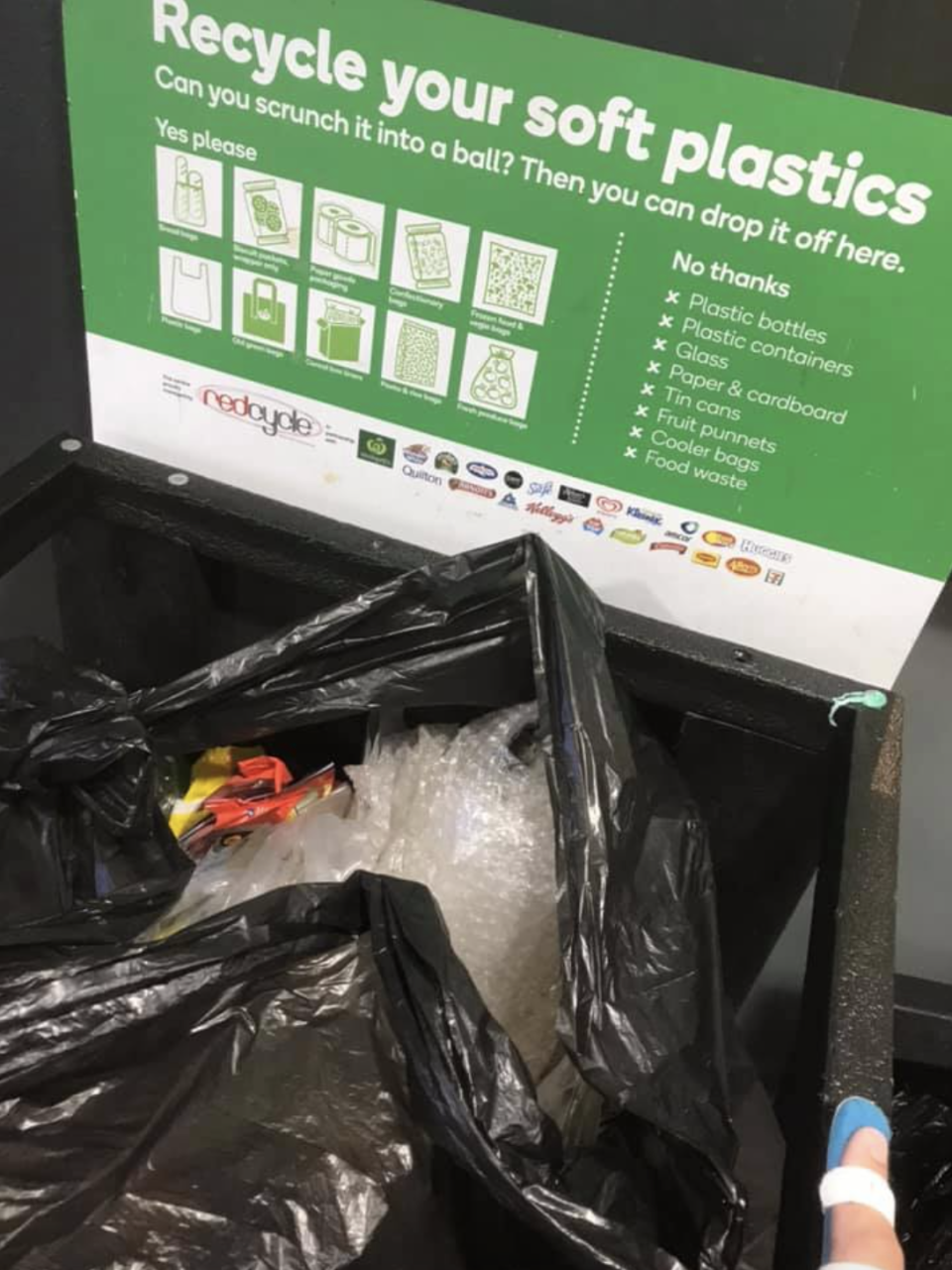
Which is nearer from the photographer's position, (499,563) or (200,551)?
(499,563)

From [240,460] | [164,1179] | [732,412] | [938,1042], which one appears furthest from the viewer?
[938,1042]

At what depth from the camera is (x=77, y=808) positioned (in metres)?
0.73

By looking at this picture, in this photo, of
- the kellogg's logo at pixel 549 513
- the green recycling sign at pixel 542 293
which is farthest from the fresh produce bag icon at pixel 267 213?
the kellogg's logo at pixel 549 513

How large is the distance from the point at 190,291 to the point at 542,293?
250 millimetres

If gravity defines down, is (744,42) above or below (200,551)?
above

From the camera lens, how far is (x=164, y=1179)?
1.69 feet

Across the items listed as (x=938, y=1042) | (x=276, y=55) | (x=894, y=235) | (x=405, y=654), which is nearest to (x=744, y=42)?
(x=894, y=235)

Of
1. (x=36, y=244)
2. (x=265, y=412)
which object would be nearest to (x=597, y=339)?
(x=265, y=412)

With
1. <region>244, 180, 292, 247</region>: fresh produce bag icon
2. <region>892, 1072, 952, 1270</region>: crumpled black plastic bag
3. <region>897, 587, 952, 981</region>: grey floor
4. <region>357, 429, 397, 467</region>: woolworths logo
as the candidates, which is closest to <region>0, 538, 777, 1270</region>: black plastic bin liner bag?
<region>357, 429, 397, 467</region>: woolworths logo

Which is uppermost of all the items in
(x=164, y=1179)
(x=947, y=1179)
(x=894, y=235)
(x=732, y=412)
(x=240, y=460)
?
(x=894, y=235)

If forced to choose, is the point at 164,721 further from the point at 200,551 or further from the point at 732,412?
the point at 732,412

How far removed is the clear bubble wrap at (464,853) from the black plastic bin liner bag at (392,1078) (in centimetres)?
9

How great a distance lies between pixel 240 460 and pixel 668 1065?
519 millimetres

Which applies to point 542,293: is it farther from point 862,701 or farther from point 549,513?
point 862,701
